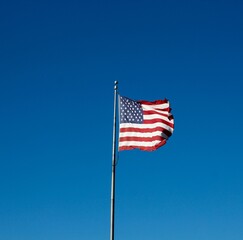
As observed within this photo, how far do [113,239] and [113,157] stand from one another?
4498 millimetres

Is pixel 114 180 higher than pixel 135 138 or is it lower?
lower

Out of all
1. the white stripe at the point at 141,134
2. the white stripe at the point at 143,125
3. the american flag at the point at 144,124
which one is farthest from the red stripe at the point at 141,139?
the white stripe at the point at 143,125

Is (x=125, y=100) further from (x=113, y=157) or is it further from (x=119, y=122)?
(x=113, y=157)

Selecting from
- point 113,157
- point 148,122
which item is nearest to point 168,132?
point 148,122

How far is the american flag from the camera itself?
35.0 meters

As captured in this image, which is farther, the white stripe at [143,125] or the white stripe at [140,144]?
the white stripe at [143,125]

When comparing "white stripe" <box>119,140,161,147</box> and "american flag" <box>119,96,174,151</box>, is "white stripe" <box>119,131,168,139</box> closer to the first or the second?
"american flag" <box>119,96,174,151</box>

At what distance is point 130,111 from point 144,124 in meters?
1.11

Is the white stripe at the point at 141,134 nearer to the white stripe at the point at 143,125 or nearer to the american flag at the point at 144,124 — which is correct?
the american flag at the point at 144,124

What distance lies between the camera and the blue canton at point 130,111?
1405 inches

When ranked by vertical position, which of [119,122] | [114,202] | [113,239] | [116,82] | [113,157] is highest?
[116,82]

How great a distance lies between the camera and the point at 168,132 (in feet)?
118

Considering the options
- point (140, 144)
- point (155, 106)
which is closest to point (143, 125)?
point (140, 144)

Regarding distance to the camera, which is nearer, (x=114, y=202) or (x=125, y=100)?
(x=114, y=202)
